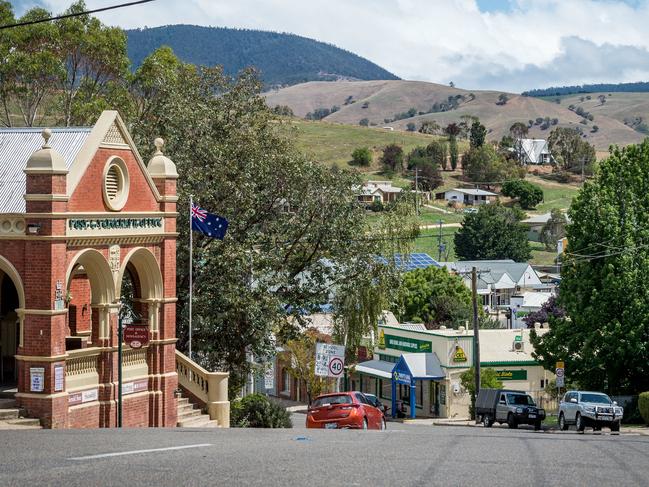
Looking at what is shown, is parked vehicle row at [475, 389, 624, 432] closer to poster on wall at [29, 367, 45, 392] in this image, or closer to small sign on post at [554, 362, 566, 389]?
small sign on post at [554, 362, 566, 389]

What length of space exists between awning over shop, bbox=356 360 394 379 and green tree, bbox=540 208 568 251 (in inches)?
3211

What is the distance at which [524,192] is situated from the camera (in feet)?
593

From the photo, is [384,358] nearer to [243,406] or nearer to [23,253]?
[243,406]

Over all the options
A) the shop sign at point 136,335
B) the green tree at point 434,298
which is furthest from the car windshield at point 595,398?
the green tree at point 434,298

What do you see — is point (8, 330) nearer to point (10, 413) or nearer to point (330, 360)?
point (10, 413)

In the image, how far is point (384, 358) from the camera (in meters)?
72.2

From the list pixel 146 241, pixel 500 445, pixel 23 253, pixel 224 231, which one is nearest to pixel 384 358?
pixel 224 231

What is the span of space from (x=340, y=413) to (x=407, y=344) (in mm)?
37452

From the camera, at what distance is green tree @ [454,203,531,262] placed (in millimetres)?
139500

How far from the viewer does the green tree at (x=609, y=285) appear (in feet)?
165

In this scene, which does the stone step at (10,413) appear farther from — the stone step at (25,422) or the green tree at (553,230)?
the green tree at (553,230)

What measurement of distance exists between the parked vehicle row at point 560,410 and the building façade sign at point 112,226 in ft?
54.5

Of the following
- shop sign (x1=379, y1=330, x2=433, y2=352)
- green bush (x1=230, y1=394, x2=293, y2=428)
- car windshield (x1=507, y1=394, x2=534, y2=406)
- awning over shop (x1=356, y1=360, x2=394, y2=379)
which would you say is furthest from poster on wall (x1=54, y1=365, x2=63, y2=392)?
awning over shop (x1=356, y1=360, x2=394, y2=379)

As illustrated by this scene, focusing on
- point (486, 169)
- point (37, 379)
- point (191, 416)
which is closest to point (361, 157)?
point (486, 169)
